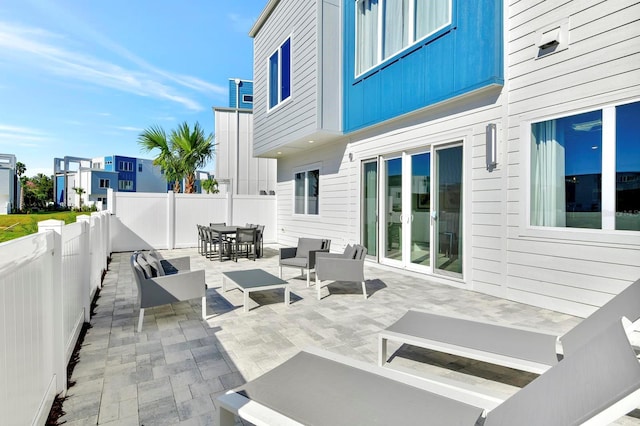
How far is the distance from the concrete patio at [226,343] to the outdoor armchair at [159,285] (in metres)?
0.32

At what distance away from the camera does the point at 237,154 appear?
56.4ft

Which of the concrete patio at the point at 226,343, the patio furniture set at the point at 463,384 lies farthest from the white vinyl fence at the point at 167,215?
the patio furniture set at the point at 463,384

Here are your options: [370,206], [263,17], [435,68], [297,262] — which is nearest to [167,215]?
[297,262]

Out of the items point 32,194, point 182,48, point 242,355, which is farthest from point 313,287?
point 32,194

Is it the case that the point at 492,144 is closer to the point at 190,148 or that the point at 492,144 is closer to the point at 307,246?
the point at 307,246

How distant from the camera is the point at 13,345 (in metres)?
→ 1.63

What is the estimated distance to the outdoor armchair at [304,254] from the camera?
240 inches

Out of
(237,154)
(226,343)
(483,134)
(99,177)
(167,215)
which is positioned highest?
(99,177)

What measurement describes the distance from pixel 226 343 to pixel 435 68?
18.5 ft

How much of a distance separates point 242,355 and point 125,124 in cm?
4426

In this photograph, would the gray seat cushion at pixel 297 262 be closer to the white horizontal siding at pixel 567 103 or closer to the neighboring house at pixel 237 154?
the white horizontal siding at pixel 567 103

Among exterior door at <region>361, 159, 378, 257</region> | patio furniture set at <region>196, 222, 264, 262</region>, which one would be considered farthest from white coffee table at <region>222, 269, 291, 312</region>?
exterior door at <region>361, 159, 378, 257</region>

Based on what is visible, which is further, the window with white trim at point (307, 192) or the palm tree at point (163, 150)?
the palm tree at point (163, 150)

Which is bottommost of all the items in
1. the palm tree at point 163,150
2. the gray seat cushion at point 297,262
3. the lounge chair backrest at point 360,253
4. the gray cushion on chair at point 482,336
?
the gray cushion on chair at point 482,336
